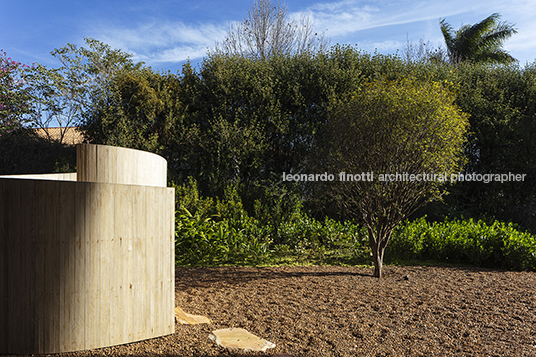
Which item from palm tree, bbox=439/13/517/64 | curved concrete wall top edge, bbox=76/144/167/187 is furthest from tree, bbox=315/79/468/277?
palm tree, bbox=439/13/517/64

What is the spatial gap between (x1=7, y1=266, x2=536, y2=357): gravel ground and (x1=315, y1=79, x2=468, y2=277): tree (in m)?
1.05

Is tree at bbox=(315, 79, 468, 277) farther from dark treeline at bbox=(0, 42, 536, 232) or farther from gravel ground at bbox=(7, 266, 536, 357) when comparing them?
dark treeline at bbox=(0, 42, 536, 232)

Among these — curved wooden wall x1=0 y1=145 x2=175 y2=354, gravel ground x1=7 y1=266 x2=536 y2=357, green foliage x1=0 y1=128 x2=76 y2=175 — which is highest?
green foliage x1=0 y1=128 x2=76 y2=175

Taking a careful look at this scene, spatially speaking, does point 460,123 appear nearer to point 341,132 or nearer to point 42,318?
point 341,132

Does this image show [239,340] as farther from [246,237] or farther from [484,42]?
[484,42]

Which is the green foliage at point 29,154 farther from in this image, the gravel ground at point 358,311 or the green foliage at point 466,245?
the green foliage at point 466,245

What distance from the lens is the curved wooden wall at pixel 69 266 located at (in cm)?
258

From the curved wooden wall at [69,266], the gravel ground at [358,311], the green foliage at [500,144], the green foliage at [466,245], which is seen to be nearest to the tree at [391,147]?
the gravel ground at [358,311]

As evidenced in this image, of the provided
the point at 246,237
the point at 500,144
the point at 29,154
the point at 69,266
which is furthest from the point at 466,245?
the point at 29,154

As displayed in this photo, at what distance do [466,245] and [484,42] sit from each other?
1527 cm

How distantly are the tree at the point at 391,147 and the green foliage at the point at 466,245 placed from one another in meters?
1.43

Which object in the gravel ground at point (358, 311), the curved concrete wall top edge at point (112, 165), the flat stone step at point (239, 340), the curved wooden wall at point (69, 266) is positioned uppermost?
the curved concrete wall top edge at point (112, 165)

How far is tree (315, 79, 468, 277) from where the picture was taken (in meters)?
4.92

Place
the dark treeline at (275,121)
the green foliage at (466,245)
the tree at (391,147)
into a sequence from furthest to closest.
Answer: the dark treeline at (275,121) → the green foliage at (466,245) → the tree at (391,147)
